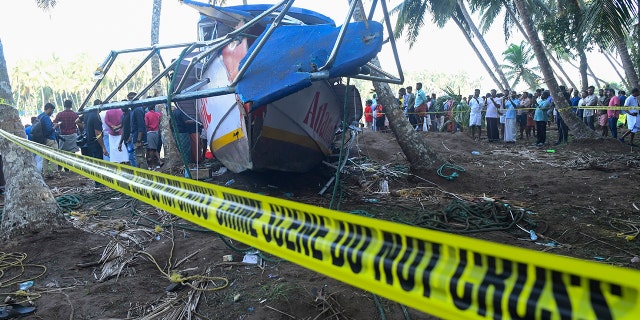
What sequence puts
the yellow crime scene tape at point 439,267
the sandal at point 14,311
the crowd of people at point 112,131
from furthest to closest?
1. the crowd of people at point 112,131
2. the sandal at point 14,311
3. the yellow crime scene tape at point 439,267

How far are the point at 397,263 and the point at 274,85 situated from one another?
9.69 ft

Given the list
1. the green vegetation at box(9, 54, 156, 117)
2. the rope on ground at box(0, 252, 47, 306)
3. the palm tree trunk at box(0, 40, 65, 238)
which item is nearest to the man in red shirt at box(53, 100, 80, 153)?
the palm tree trunk at box(0, 40, 65, 238)

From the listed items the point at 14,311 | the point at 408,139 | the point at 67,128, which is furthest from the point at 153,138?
the point at 14,311

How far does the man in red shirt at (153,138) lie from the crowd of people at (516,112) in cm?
644

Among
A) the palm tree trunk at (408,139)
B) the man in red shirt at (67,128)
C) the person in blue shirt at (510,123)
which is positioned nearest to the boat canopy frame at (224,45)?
the palm tree trunk at (408,139)

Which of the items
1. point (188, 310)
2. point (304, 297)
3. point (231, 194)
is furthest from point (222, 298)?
point (231, 194)

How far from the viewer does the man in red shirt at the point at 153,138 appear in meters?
9.88

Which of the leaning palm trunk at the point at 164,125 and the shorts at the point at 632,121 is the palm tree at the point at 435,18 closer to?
the shorts at the point at 632,121

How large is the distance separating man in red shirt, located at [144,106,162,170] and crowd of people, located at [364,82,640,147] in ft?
21.1

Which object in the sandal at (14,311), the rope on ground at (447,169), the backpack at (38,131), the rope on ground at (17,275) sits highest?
the backpack at (38,131)

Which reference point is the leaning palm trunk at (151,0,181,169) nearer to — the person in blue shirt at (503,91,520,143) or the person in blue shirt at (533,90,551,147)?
the person in blue shirt at (533,90,551,147)

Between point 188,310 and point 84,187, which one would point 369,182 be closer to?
point 188,310

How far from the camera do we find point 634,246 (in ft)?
12.3

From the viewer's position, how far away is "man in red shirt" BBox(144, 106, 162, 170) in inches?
389
